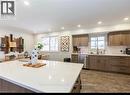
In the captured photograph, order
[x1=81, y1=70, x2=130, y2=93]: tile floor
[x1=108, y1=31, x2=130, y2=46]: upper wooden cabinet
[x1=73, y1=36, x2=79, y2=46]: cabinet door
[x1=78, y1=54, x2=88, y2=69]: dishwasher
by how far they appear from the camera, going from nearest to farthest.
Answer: [x1=81, y1=70, x2=130, y2=93]: tile floor, [x1=108, y1=31, x2=130, y2=46]: upper wooden cabinet, [x1=78, y1=54, x2=88, y2=69]: dishwasher, [x1=73, y1=36, x2=79, y2=46]: cabinet door

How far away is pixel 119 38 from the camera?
5.06 metres

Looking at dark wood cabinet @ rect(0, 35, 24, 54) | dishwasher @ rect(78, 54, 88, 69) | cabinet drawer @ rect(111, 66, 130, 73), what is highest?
dark wood cabinet @ rect(0, 35, 24, 54)

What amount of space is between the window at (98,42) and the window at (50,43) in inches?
104

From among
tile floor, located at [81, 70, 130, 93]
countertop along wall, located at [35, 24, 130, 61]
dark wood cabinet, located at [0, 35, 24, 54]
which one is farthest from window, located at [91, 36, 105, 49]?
dark wood cabinet, located at [0, 35, 24, 54]

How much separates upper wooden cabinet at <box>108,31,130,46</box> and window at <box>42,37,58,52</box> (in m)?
3.65

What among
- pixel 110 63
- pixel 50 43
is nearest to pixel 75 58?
pixel 110 63

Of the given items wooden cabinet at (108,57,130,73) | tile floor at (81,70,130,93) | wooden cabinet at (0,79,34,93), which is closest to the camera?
wooden cabinet at (0,79,34,93)

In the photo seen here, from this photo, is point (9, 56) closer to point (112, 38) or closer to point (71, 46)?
point (71, 46)

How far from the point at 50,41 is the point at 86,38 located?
2842 millimetres

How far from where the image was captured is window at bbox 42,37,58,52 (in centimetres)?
720

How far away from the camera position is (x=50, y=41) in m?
7.44

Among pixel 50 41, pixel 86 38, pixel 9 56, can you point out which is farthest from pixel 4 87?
pixel 50 41

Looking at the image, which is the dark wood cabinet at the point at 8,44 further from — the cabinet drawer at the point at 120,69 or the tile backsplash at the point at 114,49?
the cabinet drawer at the point at 120,69

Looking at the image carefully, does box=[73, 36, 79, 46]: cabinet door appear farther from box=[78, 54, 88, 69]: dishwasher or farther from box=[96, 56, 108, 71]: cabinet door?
box=[96, 56, 108, 71]: cabinet door
